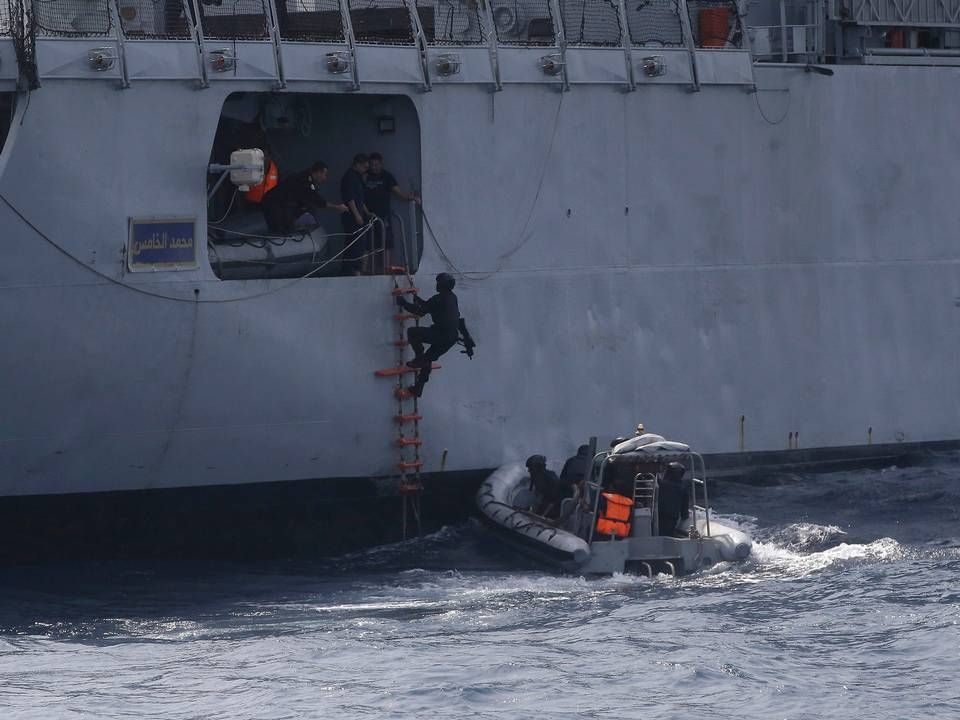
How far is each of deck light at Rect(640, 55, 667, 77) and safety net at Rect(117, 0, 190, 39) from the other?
17.9 ft

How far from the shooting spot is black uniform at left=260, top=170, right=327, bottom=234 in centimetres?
1688

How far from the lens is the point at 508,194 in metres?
17.6

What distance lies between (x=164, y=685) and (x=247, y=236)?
21.2 ft

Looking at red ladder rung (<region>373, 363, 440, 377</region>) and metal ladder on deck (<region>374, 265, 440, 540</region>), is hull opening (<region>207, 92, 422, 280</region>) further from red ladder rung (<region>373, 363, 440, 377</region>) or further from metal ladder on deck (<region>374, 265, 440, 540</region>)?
red ladder rung (<region>373, 363, 440, 377</region>)

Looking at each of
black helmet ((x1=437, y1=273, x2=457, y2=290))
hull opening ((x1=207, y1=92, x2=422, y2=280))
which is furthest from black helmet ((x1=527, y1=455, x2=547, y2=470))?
hull opening ((x1=207, y1=92, x2=422, y2=280))

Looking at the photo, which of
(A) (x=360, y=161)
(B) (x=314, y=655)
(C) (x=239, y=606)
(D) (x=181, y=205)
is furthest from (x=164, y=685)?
(A) (x=360, y=161)

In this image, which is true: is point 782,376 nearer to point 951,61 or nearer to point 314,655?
point 951,61

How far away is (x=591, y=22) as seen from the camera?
58.5 ft

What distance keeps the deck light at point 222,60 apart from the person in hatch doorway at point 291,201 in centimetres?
160

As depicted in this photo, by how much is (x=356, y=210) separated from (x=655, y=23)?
4346 mm

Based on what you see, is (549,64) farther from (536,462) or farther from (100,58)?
(100,58)

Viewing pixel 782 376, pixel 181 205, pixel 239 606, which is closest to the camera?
A: pixel 239 606

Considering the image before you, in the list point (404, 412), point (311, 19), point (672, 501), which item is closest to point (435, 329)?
point (404, 412)

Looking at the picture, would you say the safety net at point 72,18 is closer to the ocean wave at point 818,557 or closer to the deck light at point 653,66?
the deck light at point 653,66
